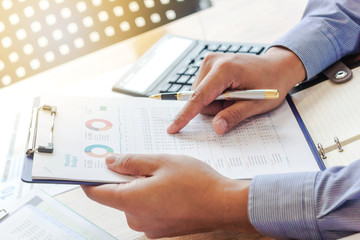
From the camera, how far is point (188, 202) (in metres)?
0.67

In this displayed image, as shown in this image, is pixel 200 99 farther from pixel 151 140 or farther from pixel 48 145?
pixel 48 145

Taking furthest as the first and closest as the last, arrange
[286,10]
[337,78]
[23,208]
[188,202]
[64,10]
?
A: [286,10], [64,10], [337,78], [23,208], [188,202]

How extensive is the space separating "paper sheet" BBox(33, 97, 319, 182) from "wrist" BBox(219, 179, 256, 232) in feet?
0.18

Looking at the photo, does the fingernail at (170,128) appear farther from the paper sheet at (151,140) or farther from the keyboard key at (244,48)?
the keyboard key at (244,48)

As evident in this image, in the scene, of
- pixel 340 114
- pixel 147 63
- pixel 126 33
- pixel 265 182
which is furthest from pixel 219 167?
pixel 126 33

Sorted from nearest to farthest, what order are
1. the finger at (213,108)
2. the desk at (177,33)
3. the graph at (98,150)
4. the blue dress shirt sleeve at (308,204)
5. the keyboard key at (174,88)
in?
the blue dress shirt sleeve at (308,204) → the graph at (98,150) → the finger at (213,108) → the keyboard key at (174,88) → the desk at (177,33)

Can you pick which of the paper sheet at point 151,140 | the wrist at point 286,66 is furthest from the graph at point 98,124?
the wrist at point 286,66

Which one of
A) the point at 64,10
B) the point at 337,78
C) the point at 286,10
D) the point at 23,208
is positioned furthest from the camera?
the point at 286,10

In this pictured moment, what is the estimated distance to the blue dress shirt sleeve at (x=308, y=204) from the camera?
A: 63 centimetres

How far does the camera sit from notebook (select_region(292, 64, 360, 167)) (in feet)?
2.51

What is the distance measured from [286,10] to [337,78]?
0.38 metres

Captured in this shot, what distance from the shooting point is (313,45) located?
0.94 m

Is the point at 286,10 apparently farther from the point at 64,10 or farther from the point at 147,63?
the point at 64,10

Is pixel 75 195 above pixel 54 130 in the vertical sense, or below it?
below
